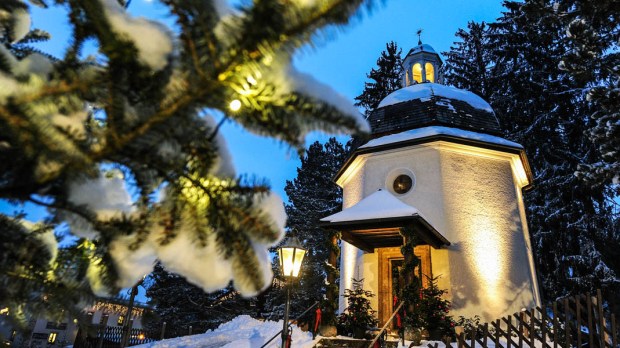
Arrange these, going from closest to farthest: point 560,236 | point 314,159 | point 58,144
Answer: point 58,144 < point 560,236 < point 314,159

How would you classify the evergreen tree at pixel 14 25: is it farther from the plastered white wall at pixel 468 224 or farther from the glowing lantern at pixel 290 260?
the plastered white wall at pixel 468 224

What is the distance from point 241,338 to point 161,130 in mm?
13531

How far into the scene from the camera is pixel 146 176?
3.39 ft

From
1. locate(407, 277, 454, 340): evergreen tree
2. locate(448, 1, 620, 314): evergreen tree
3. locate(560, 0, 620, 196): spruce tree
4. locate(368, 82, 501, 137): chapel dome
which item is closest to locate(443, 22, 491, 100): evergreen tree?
locate(448, 1, 620, 314): evergreen tree

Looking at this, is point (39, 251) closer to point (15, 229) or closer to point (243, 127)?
point (15, 229)

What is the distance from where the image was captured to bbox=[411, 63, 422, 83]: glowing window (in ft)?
60.8

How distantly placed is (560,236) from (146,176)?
22.2 meters

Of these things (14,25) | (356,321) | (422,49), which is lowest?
(356,321)

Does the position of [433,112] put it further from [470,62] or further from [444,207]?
[470,62]

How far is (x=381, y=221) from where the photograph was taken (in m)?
9.17

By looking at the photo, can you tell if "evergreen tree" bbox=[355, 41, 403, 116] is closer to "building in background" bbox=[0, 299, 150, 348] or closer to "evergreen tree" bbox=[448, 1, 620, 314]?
"evergreen tree" bbox=[448, 1, 620, 314]

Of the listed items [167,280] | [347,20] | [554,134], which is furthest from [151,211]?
[167,280]

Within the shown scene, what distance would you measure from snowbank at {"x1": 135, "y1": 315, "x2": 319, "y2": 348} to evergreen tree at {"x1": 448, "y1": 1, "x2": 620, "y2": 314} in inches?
469

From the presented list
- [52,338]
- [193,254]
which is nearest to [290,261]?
[193,254]
